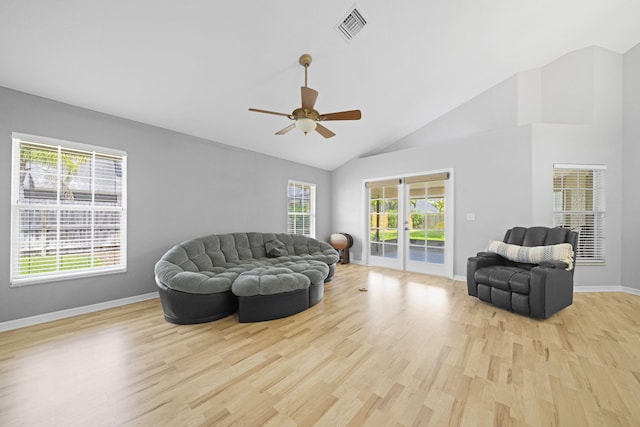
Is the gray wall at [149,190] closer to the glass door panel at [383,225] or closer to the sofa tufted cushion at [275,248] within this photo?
the sofa tufted cushion at [275,248]

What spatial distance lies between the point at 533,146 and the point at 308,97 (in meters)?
3.84

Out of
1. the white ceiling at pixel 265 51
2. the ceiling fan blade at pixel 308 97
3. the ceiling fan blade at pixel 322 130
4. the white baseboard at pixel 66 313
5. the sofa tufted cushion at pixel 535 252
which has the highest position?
the white ceiling at pixel 265 51

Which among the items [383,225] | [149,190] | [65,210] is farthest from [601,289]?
[65,210]

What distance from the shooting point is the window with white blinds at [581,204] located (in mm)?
3975

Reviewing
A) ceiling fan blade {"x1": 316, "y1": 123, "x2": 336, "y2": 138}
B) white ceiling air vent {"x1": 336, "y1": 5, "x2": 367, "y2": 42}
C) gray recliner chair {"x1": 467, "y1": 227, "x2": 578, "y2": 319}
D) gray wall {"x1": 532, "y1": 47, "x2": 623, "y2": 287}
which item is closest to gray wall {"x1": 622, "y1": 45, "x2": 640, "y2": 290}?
gray wall {"x1": 532, "y1": 47, "x2": 623, "y2": 287}

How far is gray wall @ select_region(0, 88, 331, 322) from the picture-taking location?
8.61 ft

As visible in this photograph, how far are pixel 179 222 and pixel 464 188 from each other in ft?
16.4

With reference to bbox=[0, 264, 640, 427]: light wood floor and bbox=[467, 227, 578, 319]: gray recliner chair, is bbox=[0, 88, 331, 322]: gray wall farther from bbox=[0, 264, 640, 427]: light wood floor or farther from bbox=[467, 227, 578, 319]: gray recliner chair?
bbox=[467, 227, 578, 319]: gray recliner chair

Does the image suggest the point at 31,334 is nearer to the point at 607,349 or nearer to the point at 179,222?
the point at 179,222

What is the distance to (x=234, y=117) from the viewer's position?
12.3 feet

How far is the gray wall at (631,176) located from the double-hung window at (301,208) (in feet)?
18.2

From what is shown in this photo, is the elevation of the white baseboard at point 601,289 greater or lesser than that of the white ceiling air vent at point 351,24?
lesser

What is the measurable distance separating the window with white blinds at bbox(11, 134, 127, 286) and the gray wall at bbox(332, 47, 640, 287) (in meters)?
5.38

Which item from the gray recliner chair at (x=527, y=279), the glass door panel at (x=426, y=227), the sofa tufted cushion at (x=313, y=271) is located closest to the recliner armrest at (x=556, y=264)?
the gray recliner chair at (x=527, y=279)
